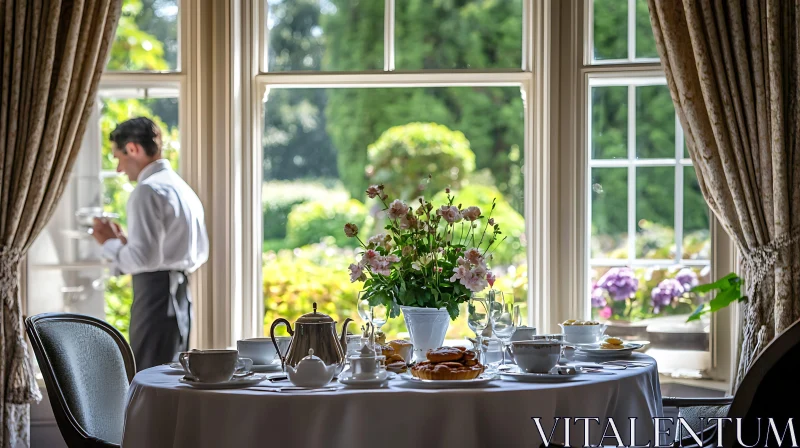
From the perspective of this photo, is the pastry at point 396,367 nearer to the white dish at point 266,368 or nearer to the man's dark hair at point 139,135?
the white dish at point 266,368

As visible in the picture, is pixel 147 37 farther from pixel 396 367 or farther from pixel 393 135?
pixel 393 135

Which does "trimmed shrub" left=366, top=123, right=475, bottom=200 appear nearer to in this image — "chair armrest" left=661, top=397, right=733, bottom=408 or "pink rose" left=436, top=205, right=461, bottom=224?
"chair armrest" left=661, top=397, right=733, bottom=408

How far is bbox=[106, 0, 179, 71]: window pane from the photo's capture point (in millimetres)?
3947

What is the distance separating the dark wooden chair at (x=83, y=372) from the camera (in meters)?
2.42

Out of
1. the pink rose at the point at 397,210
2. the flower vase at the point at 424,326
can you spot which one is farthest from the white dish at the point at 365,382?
the pink rose at the point at 397,210

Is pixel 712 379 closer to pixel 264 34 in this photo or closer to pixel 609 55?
pixel 609 55

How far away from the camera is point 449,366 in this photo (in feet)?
6.64

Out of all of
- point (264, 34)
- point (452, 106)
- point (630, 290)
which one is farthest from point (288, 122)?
point (630, 290)

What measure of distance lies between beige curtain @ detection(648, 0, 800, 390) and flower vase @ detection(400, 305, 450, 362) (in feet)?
5.37

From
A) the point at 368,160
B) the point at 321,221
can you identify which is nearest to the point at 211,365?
the point at 321,221

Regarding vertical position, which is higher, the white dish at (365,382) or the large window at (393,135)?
the large window at (393,135)

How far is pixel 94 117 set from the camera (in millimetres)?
3934

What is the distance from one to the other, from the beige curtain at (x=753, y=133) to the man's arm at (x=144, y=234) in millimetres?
2177

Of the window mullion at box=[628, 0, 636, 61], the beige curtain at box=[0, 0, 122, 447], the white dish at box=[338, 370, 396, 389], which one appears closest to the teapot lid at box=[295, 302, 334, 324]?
the white dish at box=[338, 370, 396, 389]
